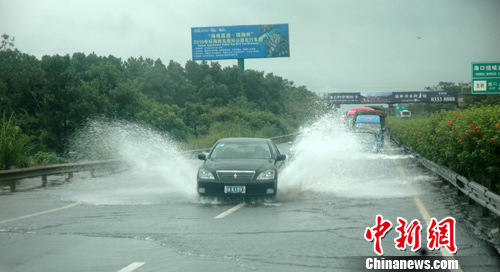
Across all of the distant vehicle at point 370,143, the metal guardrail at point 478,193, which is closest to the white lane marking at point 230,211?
the metal guardrail at point 478,193

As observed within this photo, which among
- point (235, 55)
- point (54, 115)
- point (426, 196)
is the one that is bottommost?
point (426, 196)

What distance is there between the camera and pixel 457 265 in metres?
7.21

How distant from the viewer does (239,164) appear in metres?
14.2

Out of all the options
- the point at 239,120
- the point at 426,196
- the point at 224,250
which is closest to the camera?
the point at 224,250

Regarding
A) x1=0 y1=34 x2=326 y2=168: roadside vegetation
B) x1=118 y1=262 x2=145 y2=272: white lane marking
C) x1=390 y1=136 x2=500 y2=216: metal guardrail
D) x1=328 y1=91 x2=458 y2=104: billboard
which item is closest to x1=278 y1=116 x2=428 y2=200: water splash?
x1=390 y1=136 x2=500 y2=216: metal guardrail

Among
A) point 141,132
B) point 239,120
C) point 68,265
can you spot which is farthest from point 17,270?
point 239,120

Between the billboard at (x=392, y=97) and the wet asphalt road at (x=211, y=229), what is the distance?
261 feet

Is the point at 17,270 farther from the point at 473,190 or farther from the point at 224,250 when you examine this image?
the point at 473,190

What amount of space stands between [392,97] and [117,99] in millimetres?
62389

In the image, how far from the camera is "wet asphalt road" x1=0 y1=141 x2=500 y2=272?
7449 mm

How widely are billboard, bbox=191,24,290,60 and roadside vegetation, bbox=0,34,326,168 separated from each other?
283 inches

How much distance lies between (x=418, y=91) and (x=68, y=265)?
300 ft

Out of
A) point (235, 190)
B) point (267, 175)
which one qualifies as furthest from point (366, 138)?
point (235, 190)

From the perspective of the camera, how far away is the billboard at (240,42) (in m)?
57.2
